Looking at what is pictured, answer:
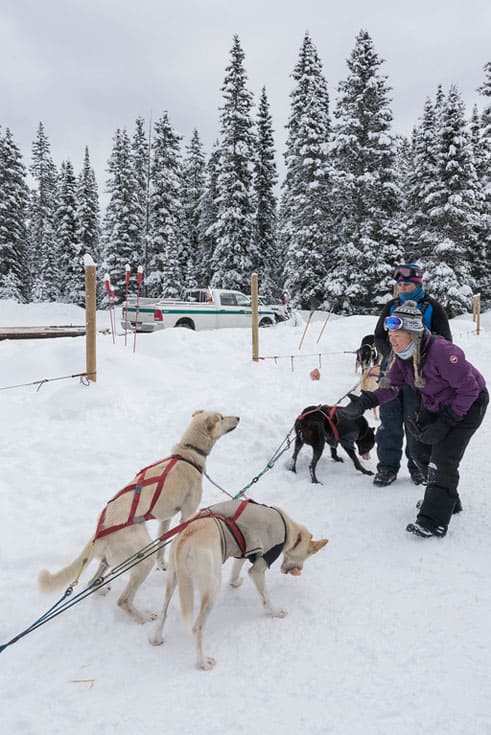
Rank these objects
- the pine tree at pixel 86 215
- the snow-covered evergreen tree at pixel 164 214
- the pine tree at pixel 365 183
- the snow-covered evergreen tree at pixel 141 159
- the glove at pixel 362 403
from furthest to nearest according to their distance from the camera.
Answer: the pine tree at pixel 86 215 → the snow-covered evergreen tree at pixel 141 159 → the snow-covered evergreen tree at pixel 164 214 → the pine tree at pixel 365 183 → the glove at pixel 362 403

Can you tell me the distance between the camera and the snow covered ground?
2.02 m

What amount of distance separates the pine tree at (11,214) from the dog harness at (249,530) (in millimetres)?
33247

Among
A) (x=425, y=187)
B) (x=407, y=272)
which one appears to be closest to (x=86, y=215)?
(x=425, y=187)

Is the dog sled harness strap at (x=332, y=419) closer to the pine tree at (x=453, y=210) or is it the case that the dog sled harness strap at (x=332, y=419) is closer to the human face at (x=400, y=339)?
the human face at (x=400, y=339)

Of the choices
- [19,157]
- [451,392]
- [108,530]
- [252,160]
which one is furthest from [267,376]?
[19,157]

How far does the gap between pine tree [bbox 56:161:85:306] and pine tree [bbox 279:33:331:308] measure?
19.4 metres

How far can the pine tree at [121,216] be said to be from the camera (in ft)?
102

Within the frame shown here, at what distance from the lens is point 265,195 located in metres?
30.6

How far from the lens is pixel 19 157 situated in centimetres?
3206

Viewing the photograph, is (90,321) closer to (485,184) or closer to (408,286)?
Answer: (408,286)


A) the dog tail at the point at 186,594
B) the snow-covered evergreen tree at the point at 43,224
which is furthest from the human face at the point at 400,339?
the snow-covered evergreen tree at the point at 43,224

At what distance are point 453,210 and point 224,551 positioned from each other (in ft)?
85.1

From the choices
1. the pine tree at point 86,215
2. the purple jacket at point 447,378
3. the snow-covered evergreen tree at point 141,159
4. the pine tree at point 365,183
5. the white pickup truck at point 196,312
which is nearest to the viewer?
the purple jacket at point 447,378

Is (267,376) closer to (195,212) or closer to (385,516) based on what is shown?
(385,516)
